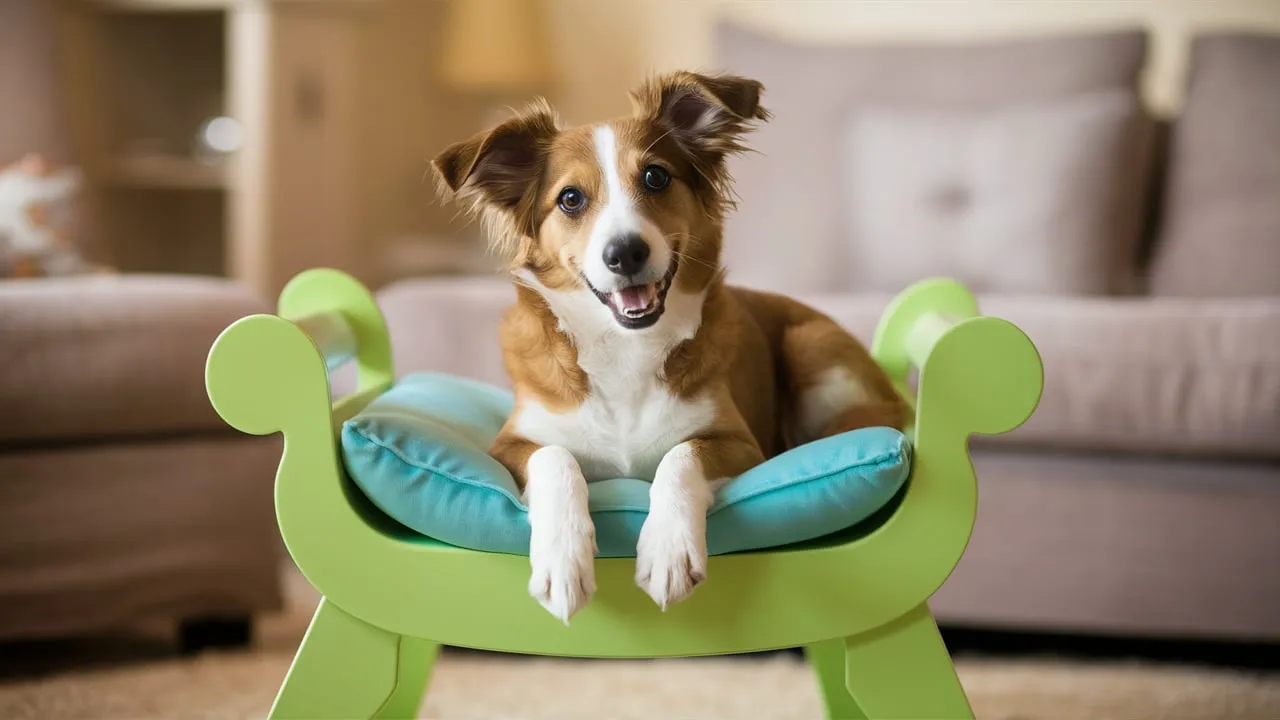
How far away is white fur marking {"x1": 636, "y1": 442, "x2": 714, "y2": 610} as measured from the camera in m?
1.13

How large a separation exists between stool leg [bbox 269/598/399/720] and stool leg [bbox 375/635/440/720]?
0.87ft

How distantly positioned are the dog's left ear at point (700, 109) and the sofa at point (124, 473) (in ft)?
3.34

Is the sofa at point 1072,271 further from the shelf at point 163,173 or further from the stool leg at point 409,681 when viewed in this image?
the shelf at point 163,173

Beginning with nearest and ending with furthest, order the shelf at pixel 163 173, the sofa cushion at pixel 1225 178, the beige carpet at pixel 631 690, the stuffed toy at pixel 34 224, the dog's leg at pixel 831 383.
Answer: the dog's leg at pixel 831 383 → the beige carpet at pixel 631 690 → the stuffed toy at pixel 34 224 → the sofa cushion at pixel 1225 178 → the shelf at pixel 163 173

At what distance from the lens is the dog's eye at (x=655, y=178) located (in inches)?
54.9

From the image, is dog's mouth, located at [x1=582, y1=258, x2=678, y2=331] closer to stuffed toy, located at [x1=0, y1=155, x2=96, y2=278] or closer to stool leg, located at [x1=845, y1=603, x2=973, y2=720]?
stool leg, located at [x1=845, y1=603, x2=973, y2=720]

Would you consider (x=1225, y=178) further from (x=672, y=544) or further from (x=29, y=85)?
(x=29, y=85)

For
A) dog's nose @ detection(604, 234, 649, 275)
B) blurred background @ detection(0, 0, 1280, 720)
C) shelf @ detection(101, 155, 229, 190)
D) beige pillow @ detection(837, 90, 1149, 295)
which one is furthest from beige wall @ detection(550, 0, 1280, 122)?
dog's nose @ detection(604, 234, 649, 275)

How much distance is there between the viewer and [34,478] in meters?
1.95

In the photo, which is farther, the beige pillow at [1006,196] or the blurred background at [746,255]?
the beige pillow at [1006,196]

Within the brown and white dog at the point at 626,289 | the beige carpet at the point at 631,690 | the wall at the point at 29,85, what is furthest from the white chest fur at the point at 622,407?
the wall at the point at 29,85

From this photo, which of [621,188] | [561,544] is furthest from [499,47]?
[561,544]

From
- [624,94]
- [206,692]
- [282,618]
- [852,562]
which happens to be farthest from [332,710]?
[624,94]

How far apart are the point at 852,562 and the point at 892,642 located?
10cm
